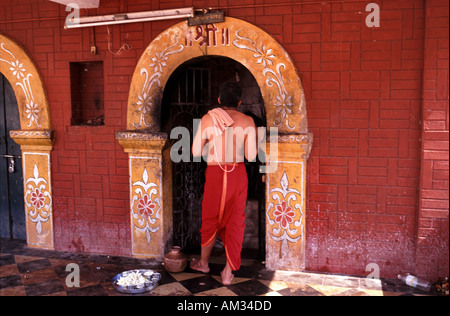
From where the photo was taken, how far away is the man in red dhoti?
13.0ft

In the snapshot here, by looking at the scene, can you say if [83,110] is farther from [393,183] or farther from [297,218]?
[393,183]

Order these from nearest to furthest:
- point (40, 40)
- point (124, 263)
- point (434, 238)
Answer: point (434, 238) < point (124, 263) < point (40, 40)

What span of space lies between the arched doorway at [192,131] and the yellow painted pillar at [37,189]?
1.66 metres

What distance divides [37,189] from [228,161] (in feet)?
9.13

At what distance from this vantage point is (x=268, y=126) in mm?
4250

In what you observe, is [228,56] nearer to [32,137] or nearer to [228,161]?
[228,161]

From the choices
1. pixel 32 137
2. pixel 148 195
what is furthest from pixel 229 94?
pixel 32 137

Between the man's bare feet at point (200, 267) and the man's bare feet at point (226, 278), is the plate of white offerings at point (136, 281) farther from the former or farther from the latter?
the man's bare feet at point (226, 278)

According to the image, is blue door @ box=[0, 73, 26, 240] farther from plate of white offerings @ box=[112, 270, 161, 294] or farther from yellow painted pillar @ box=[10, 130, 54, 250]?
plate of white offerings @ box=[112, 270, 161, 294]

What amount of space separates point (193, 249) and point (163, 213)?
78 centimetres

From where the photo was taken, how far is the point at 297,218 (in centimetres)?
425

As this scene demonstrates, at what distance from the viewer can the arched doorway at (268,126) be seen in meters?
4.16
